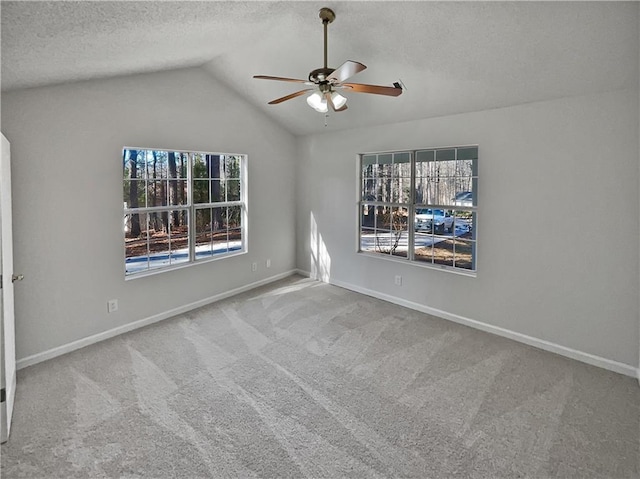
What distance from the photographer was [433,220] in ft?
14.4

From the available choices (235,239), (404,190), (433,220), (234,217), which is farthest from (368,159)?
(235,239)

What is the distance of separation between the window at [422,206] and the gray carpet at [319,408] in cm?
108

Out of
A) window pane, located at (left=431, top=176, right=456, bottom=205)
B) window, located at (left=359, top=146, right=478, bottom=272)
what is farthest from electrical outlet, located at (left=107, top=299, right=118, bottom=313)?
window pane, located at (left=431, top=176, right=456, bottom=205)

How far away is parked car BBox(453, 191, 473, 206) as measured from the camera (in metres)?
4.04

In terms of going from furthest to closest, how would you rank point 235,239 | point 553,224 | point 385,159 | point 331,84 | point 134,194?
point 235,239 → point 385,159 → point 134,194 → point 553,224 → point 331,84

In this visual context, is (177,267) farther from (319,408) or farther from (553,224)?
(553,224)

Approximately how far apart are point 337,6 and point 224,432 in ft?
10.5

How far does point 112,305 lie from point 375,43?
3633 millimetres

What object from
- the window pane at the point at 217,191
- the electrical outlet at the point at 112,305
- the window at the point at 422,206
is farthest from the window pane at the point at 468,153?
the electrical outlet at the point at 112,305

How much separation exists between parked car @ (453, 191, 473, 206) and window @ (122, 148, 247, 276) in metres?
2.85

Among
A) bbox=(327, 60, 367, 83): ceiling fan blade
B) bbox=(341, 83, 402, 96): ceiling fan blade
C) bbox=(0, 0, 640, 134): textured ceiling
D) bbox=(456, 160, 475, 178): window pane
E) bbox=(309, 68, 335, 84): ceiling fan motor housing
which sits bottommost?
bbox=(456, 160, 475, 178): window pane

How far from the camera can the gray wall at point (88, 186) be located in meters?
3.03

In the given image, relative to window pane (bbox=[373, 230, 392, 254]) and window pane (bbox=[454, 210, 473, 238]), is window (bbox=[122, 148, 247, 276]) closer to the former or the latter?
window pane (bbox=[373, 230, 392, 254])

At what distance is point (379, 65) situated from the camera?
342cm
